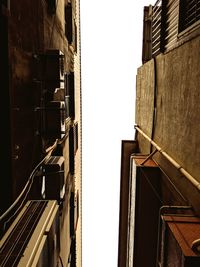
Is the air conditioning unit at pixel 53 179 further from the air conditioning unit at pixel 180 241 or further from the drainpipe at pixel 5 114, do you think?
the air conditioning unit at pixel 180 241

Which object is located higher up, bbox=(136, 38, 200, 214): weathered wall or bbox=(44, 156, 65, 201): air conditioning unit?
bbox=(136, 38, 200, 214): weathered wall

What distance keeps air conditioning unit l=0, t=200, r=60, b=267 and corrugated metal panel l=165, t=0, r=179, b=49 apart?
488 cm

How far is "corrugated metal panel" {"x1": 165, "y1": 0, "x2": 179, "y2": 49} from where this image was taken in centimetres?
742

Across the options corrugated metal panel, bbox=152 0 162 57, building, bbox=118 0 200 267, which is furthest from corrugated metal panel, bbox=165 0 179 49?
corrugated metal panel, bbox=152 0 162 57

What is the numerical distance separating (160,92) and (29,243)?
18.3ft

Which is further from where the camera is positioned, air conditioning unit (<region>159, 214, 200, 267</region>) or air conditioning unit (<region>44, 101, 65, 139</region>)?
air conditioning unit (<region>44, 101, 65, 139</region>)

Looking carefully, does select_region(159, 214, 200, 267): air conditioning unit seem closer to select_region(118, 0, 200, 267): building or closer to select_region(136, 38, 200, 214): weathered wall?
select_region(118, 0, 200, 267): building

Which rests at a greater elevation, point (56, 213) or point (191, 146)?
point (191, 146)

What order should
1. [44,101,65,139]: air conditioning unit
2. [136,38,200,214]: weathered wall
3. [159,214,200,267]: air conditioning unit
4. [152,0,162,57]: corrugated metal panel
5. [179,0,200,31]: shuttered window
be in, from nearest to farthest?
[159,214,200,267]: air conditioning unit, [136,38,200,214]: weathered wall, [179,0,200,31]: shuttered window, [44,101,65,139]: air conditioning unit, [152,0,162,57]: corrugated metal panel

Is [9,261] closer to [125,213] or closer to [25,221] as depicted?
[25,221]

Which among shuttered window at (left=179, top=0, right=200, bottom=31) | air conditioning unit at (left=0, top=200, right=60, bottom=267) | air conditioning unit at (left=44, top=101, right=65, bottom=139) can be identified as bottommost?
air conditioning unit at (left=0, top=200, right=60, bottom=267)

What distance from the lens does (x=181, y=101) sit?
635cm

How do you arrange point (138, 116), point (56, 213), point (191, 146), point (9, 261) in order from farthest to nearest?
point (138, 116) → point (56, 213) → point (191, 146) → point (9, 261)

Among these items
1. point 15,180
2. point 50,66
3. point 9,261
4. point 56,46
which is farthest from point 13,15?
point 56,46
